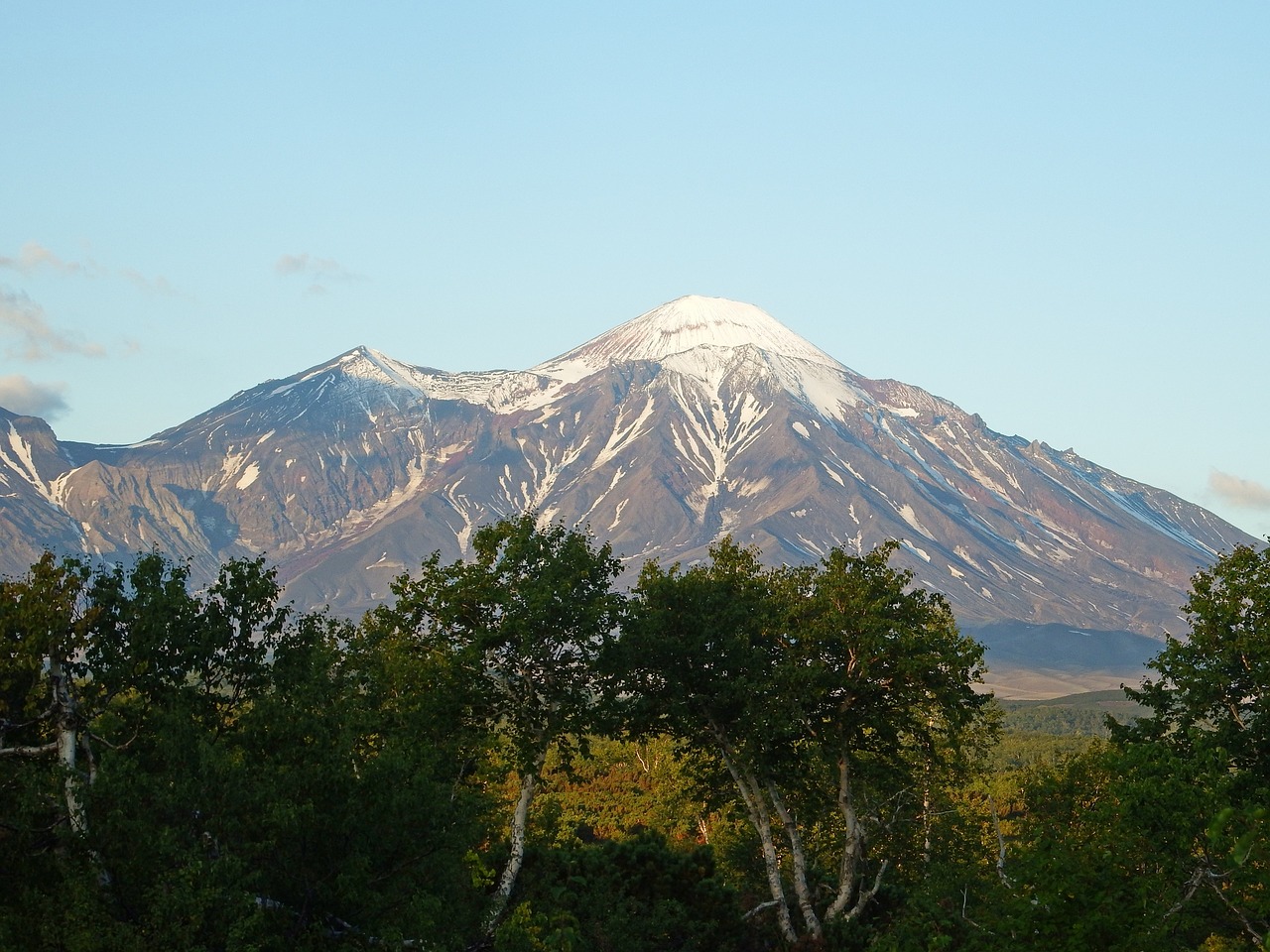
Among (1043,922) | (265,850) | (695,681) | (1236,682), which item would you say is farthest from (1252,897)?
(265,850)

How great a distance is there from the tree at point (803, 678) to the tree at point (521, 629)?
1.72m

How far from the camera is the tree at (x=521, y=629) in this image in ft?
122

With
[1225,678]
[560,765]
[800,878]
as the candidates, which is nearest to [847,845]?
[800,878]

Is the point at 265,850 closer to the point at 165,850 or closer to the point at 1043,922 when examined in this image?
the point at 165,850

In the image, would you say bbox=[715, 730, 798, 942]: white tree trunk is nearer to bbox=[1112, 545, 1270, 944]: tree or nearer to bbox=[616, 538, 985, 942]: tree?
bbox=[616, 538, 985, 942]: tree

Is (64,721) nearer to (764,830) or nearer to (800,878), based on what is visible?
(764,830)

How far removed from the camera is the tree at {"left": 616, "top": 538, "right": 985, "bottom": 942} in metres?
38.0

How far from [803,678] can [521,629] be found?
804cm

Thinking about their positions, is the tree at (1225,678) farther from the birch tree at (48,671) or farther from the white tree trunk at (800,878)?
the birch tree at (48,671)

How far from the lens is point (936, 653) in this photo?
37.3 metres

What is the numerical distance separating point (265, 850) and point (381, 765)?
8.26 feet

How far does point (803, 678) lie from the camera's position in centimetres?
3825

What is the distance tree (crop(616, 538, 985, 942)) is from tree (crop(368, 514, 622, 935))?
1.72m

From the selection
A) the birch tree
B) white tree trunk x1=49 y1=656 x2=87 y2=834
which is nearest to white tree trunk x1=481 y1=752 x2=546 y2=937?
the birch tree
